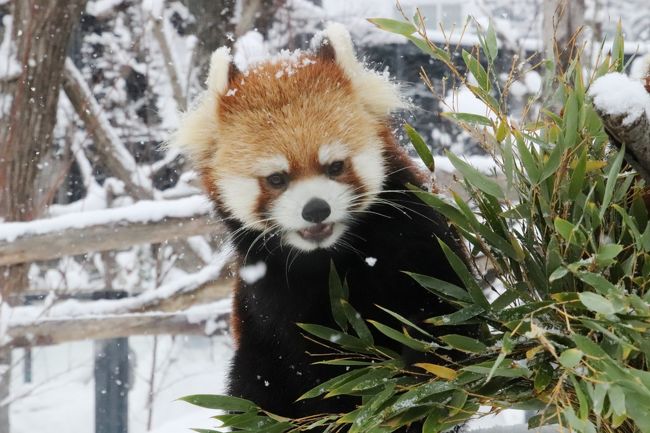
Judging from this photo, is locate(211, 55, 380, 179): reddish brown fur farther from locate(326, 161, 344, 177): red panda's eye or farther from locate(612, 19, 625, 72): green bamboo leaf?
locate(612, 19, 625, 72): green bamboo leaf

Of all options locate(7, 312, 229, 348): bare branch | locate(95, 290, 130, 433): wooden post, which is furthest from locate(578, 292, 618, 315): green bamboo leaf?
locate(95, 290, 130, 433): wooden post

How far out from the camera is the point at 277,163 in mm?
1431

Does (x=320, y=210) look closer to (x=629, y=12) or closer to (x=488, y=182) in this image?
(x=488, y=182)

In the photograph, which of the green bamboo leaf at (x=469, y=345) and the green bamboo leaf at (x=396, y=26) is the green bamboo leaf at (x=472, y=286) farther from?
the green bamboo leaf at (x=396, y=26)

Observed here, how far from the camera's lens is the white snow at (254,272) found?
1.60m

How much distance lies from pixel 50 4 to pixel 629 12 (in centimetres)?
575

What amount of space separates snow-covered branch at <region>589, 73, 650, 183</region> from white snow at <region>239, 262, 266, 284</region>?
81 centimetres

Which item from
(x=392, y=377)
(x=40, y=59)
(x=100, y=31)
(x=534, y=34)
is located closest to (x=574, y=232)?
(x=392, y=377)

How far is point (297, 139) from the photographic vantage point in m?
1.41

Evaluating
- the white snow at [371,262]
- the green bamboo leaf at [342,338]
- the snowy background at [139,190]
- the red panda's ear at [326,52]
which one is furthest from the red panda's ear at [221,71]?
the snowy background at [139,190]

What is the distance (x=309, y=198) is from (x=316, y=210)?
29mm

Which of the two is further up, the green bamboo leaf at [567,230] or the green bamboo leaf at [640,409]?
the green bamboo leaf at [567,230]

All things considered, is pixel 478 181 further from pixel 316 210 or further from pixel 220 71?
pixel 220 71

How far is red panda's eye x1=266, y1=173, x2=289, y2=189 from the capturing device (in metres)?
1.45
